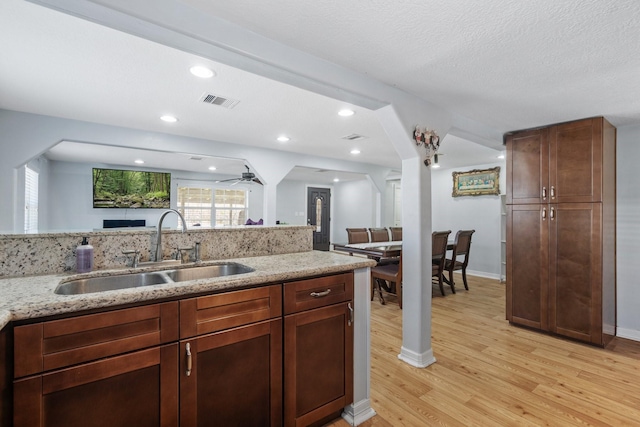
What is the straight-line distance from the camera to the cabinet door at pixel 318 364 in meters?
1.53

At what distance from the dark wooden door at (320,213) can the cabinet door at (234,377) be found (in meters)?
7.51

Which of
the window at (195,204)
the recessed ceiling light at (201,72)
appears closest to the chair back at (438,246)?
the recessed ceiling light at (201,72)

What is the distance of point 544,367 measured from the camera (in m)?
2.36

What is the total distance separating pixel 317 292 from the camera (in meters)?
1.62

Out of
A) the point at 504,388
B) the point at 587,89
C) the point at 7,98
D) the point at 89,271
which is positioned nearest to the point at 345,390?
the point at 504,388

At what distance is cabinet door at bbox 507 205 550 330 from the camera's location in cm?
296

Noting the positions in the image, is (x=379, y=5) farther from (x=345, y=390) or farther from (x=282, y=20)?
(x=345, y=390)

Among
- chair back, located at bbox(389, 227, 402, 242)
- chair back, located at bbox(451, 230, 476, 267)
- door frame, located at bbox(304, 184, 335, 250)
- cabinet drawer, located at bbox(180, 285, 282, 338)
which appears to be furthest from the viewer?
door frame, located at bbox(304, 184, 335, 250)

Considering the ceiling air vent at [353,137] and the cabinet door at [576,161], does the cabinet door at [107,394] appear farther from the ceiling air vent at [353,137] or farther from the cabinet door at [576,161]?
the cabinet door at [576,161]

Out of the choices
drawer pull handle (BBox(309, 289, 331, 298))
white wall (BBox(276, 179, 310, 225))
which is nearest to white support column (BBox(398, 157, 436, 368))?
drawer pull handle (BBox(309, 289, 331, 298))

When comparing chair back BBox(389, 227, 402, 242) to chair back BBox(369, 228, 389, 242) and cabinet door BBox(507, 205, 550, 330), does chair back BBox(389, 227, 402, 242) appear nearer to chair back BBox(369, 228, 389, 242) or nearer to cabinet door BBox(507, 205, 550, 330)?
chair back BBox(369, 228, 389, 242)

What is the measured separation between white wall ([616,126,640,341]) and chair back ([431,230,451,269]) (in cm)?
169

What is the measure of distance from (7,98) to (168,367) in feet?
9.92

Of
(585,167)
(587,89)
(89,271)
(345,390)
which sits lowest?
(345,390)
